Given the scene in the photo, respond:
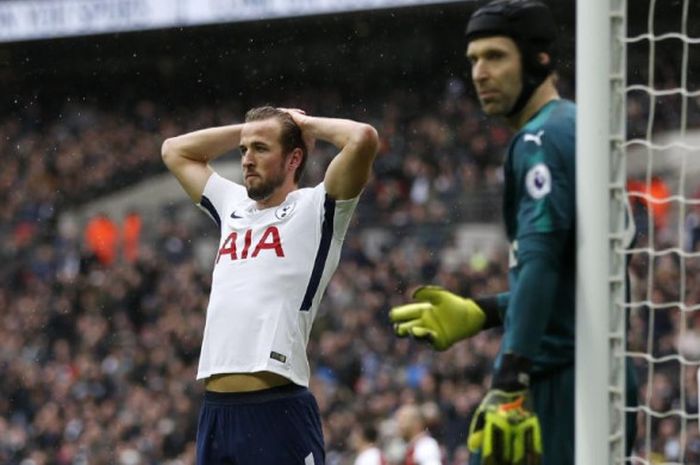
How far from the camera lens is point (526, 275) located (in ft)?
12.3

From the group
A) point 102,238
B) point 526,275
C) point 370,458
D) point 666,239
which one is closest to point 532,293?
point 526,275

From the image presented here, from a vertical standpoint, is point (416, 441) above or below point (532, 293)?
below

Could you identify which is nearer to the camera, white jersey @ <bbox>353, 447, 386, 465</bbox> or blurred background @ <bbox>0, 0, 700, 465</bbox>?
white jersey @ <bbox>353, 447, 386, 465</bbox>

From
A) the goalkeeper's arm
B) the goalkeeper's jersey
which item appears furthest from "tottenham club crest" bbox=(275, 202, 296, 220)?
the goalkeeper's jersey

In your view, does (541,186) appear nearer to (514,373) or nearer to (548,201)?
(548,201)

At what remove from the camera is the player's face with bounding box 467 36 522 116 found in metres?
3.95

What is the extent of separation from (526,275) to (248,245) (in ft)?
5.74

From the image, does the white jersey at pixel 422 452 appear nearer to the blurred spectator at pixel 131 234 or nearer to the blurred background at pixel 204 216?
the blurred background at pixel 204 216

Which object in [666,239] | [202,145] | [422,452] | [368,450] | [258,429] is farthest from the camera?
[666,239]

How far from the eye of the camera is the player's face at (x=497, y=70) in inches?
155

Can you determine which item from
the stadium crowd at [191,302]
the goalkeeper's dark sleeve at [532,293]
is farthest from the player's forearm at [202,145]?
the stadium crowd at [191,302]

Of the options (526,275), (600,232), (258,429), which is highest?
(600,232)

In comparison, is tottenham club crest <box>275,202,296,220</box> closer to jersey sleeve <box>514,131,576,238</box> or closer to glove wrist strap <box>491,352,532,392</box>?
jersey sleeve <box>514,131,576,238</box>

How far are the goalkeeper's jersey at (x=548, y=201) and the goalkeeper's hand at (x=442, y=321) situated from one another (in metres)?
0.17
